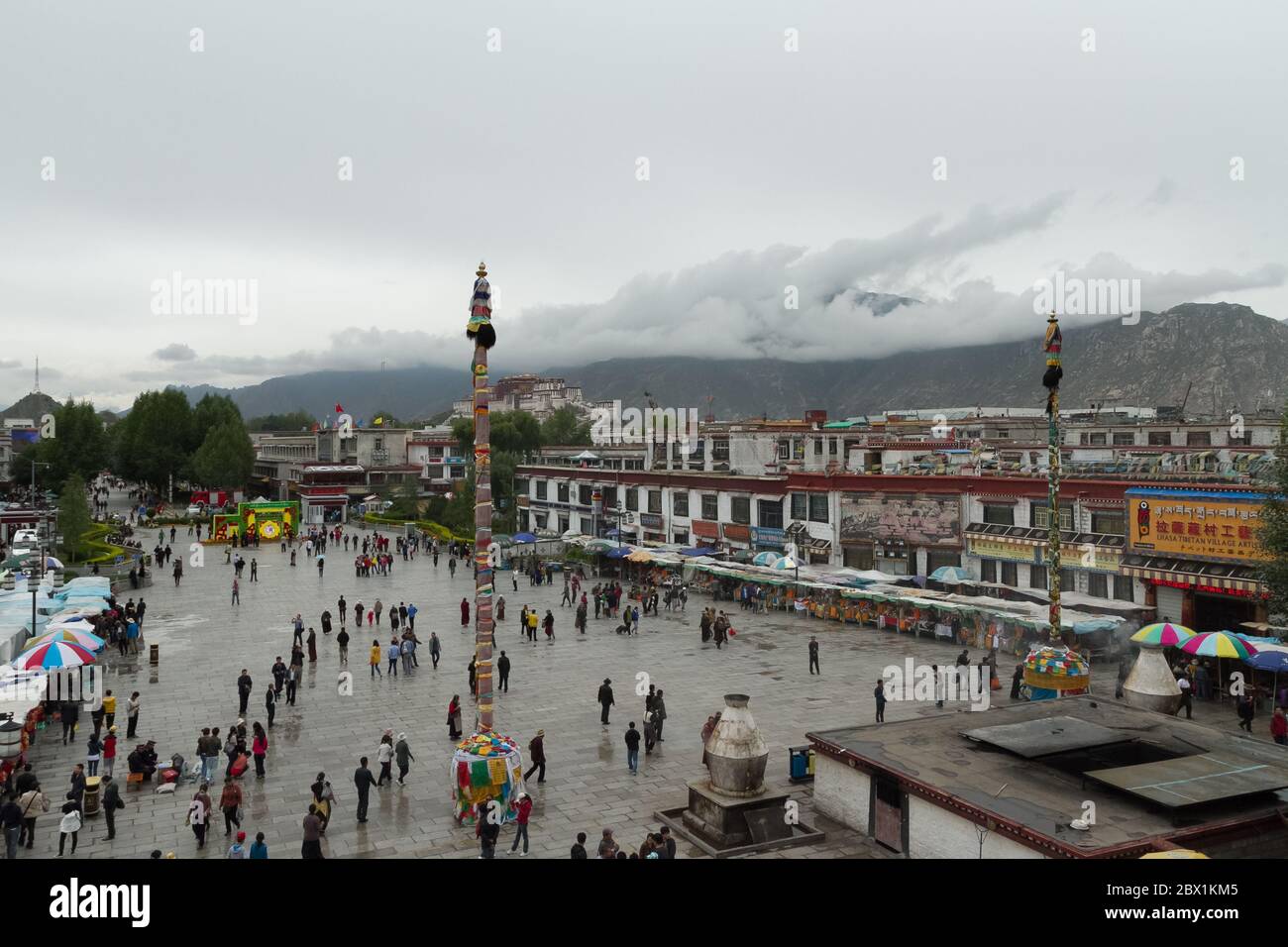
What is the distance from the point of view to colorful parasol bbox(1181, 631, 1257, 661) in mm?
21875

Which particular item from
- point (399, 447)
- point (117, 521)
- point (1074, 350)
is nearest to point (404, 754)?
point (117, 521)

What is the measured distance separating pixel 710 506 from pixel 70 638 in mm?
34806

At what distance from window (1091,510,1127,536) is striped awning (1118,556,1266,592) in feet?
6.58

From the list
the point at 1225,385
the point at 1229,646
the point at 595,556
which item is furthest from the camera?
the point at 1225,385

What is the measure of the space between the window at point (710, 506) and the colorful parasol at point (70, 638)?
33.5m

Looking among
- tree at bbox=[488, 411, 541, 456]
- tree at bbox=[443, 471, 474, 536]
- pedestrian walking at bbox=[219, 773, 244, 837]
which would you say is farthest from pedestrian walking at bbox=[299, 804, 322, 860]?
tree at bbox=[488, 411, 541, 456]

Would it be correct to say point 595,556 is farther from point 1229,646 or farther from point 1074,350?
point 1074,350

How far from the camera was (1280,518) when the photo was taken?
23.8 metres

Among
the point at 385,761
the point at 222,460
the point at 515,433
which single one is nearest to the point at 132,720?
the point at 385,761

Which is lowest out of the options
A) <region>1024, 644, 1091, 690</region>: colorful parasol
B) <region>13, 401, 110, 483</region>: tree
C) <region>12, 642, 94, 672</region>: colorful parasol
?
<region>1024, 644, 1091, 690</region>: colorful parasol

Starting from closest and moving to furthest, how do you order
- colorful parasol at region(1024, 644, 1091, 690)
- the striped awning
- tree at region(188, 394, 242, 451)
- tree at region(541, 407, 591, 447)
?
colorful parasol at region(1024, 644, 1091, 690)
the striped awning
tree at region(188, 394, 242, 451)
tree at region(541, 407, 591, 447)

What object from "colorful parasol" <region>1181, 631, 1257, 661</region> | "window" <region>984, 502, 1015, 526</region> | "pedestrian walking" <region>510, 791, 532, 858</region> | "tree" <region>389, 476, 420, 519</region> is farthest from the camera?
"tree" <region>389, 476, 420, 519</region>

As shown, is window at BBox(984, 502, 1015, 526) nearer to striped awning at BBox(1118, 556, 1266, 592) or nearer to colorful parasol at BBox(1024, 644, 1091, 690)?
striped awning at BBox(1118, 556, 1266, 592)
